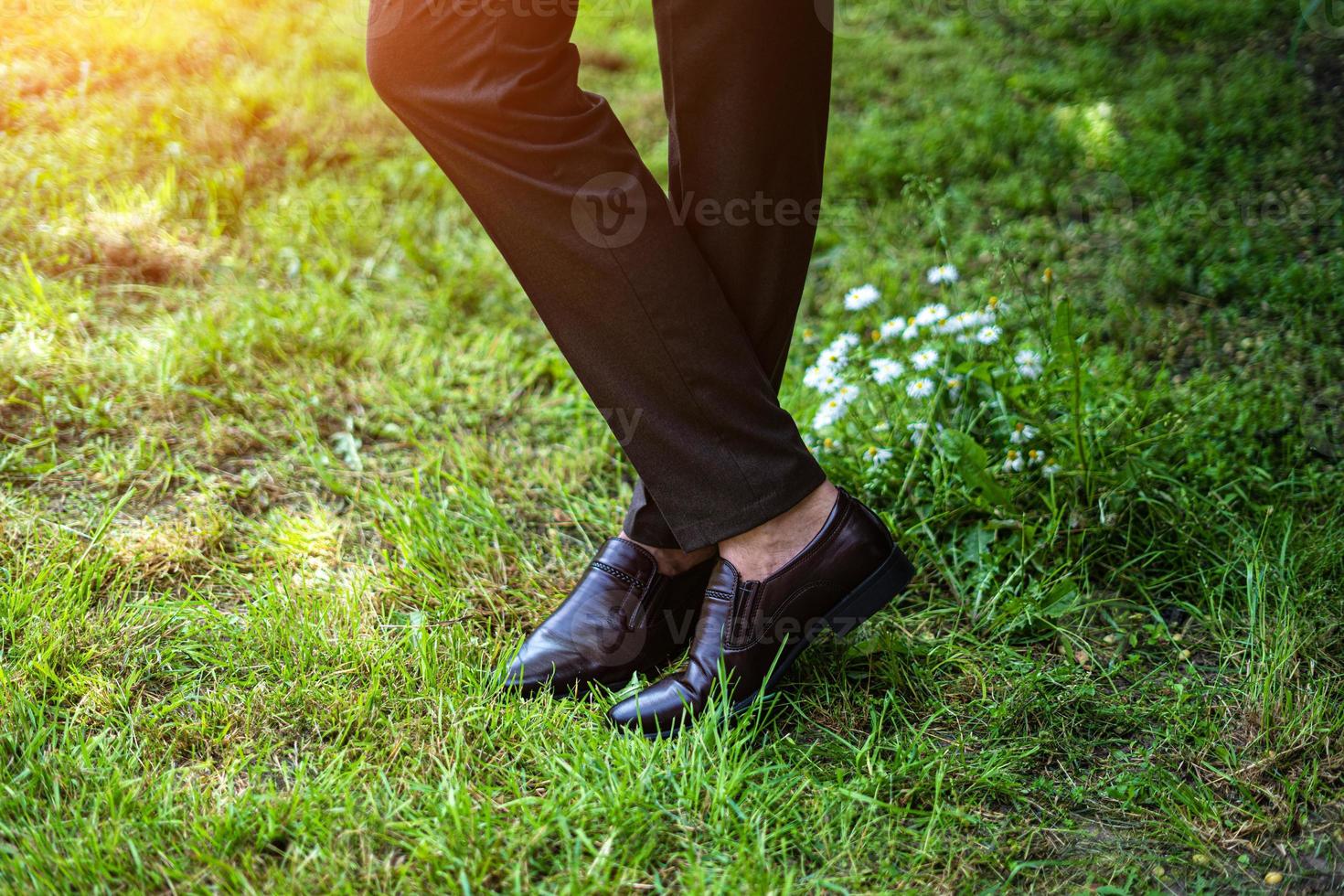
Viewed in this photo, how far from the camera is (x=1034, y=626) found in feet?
5.55

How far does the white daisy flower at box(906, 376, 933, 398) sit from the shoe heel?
0.46m

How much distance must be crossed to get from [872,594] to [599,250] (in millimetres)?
650

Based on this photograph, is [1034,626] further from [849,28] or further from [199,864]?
[849,28]

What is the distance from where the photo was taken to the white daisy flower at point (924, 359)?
1953mm

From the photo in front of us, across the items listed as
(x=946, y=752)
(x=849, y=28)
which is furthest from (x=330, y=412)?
(x=849, y=28)
